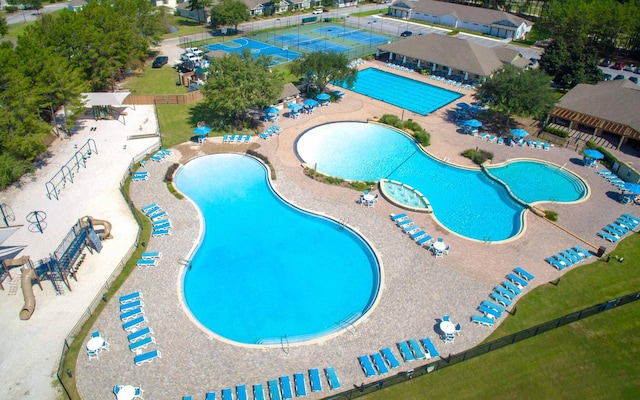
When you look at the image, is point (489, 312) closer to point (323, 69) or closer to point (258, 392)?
point (258, 392)

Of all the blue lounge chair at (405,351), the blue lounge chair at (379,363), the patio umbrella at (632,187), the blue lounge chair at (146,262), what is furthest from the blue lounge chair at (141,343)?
the patio umbrella at (632,187)

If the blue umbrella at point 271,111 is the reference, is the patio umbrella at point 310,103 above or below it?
above

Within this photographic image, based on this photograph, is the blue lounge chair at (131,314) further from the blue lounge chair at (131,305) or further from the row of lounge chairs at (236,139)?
the row of lounge chairs at (236,139)

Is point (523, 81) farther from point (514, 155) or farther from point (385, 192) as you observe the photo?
point (385, 192)

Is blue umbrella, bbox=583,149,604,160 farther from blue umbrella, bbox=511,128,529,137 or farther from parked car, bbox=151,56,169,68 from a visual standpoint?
parked car, bbox=151,56,169,68

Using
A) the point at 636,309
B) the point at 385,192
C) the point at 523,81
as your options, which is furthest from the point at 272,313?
Answer: the point at 523,81

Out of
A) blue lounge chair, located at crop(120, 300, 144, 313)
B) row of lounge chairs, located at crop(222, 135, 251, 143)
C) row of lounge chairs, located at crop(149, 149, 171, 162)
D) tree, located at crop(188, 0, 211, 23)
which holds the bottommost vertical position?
blue lounge chair, located at crop(120, 300, 144, 313)

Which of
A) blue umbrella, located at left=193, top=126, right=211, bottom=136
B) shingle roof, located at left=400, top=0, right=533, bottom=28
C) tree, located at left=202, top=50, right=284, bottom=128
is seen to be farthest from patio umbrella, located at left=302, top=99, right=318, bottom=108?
shingle roof, located at left=400, top=0, right=533, bottom=28
